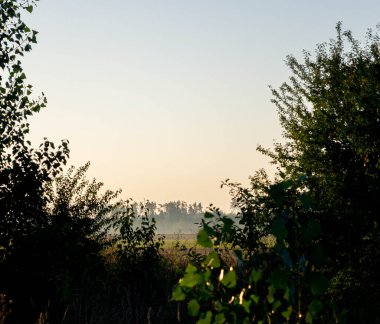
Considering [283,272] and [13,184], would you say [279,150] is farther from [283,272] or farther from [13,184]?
[283,272]

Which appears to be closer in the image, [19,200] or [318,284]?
[318,284]

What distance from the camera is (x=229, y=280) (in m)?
2.53

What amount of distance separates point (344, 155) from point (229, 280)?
722 cm

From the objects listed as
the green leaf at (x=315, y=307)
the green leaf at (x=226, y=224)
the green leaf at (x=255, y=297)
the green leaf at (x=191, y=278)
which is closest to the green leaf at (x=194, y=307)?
the green leaf at (x=191, y=278)

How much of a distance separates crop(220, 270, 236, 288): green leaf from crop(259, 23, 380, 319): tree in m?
5.50

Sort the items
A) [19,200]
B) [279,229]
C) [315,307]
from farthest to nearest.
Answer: [19,200] < [315,307] < [279,229]

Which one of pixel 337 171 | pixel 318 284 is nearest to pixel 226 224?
pixel 318 284

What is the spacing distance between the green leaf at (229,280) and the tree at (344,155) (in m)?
5.50

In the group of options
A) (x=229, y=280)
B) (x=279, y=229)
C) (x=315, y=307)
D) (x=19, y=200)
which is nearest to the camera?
(x=279, y=229)

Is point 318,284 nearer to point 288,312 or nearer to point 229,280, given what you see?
point 288,312

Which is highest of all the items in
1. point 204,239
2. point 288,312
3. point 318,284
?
point 204,239

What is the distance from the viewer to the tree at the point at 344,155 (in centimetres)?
819

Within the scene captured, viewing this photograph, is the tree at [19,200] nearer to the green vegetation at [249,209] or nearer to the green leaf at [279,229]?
the green vegetation at [249,209]

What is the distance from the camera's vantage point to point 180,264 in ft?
46.4
